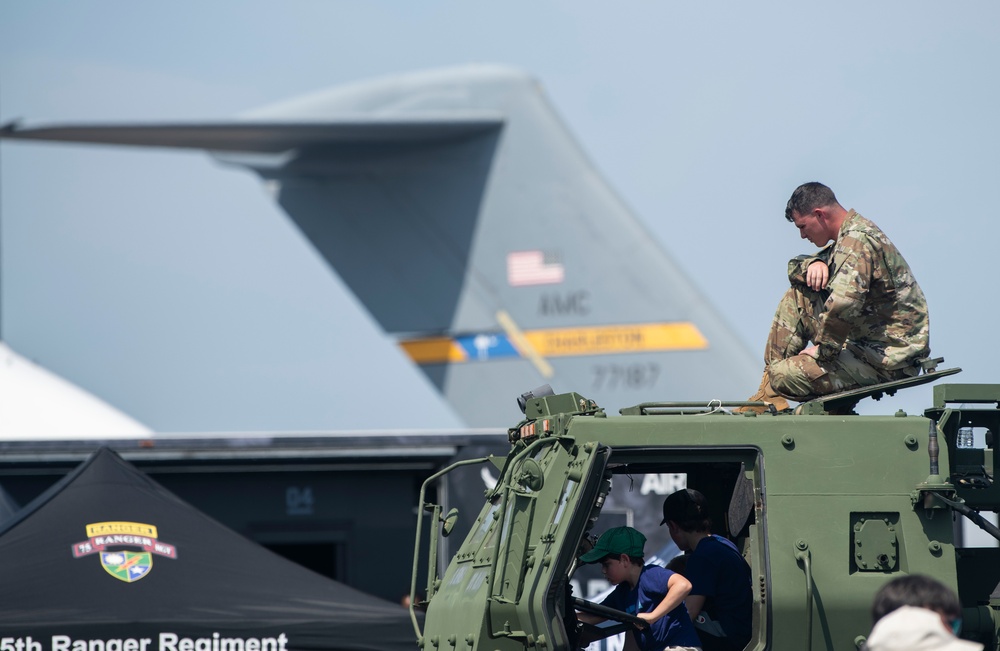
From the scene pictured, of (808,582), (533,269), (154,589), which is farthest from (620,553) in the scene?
(533,269)

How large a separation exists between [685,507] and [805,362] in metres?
0.82

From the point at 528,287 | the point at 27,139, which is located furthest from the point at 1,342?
the point at 528,287

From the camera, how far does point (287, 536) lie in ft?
46.0

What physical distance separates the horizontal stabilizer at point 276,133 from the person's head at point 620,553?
10.2 m

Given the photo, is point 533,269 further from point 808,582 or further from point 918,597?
point 918,597

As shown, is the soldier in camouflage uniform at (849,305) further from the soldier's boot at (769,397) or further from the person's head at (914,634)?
the person's head at (914,634)

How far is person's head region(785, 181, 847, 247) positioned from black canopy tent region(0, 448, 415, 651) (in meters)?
4.55

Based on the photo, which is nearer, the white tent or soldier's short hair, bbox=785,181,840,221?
soldier's short hair, bbox=785,181,840,221

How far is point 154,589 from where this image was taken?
930 centimetres

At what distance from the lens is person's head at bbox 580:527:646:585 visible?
5824mm

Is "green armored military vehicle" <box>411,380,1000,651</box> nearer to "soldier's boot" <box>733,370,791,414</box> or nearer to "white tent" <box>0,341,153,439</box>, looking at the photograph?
"soldier's boot" <box>733,370,791,414</box>

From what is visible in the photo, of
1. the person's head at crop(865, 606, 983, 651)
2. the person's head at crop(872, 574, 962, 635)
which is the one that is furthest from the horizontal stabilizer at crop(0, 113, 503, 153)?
the person's head at crop(865, 606, 983, 651)

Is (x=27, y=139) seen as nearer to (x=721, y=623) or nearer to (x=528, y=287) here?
(x=528, y=287)

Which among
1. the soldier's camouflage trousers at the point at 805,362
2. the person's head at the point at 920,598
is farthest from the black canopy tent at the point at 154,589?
the person's head at the point at 920,598
